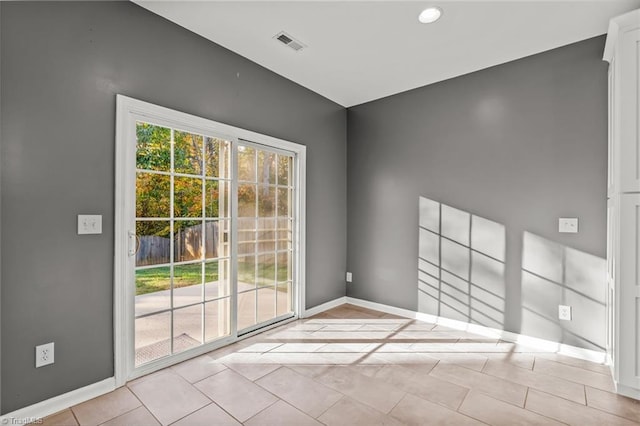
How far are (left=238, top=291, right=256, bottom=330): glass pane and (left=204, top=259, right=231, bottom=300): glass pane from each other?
214 millimetres

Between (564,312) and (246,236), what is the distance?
2963 millimetres

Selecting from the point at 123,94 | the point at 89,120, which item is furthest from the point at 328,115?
the point at 89,120

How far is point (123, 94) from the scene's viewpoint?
225 cm

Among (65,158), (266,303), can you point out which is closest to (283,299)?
(266,303)

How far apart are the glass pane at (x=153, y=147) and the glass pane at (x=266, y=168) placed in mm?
981

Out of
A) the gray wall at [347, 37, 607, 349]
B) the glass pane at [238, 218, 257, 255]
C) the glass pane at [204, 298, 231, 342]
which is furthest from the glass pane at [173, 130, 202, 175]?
the gray wall at [347, 37, 607, 349]

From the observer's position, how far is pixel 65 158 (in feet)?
6.54

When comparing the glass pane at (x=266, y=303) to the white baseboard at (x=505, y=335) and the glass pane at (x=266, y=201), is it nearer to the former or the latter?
the glass pane at (x=266, y=201)

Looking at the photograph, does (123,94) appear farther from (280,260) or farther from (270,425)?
(270,425)

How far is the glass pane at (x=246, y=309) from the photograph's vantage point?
3.15m

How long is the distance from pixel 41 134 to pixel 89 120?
10.9 inches

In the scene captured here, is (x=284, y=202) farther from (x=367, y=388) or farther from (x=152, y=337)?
(x=367, y=388)

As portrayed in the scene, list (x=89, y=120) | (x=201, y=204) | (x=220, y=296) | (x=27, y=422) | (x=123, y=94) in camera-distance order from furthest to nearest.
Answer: (x=220, y=296) → (x=201, y=204) → (x=123, y=94) → (x=89, y=120) → (x=27, y=422)

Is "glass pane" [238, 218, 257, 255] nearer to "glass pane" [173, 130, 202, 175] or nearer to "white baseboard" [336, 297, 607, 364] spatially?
"glass pane" [173, 130, 202, 175]
